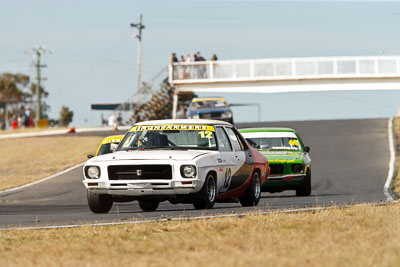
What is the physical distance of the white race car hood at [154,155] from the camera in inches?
551

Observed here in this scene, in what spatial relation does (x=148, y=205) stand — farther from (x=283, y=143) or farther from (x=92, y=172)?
(x=283, y=143)

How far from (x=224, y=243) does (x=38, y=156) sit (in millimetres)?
33410

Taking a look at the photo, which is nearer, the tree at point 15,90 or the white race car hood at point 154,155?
the white race car hood at point 154,155

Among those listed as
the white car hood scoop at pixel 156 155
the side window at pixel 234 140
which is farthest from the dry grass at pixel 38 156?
the white car hood scoop at pixel 156 155

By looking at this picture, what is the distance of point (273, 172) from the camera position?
20219 mm

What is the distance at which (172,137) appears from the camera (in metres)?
15.2

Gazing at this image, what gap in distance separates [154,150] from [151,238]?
4434 millimetres

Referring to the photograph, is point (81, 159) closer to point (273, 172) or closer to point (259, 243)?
point (273, 172)

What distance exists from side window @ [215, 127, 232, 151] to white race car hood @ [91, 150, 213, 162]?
2.29 ft

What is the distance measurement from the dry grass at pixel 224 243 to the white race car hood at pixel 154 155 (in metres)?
2.04

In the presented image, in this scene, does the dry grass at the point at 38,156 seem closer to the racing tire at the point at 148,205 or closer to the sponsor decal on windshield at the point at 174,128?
the racing tire at the point at 148,205

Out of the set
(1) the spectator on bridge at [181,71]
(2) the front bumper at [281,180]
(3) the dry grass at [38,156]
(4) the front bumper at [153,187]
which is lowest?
(3) the dry grass at [38,156]

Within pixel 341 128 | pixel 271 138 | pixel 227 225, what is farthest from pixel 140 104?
pixel 227 225

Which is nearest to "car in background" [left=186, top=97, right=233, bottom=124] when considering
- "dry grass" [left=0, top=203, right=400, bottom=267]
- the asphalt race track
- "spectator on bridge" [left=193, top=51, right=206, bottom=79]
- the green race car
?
the asphalt race track
